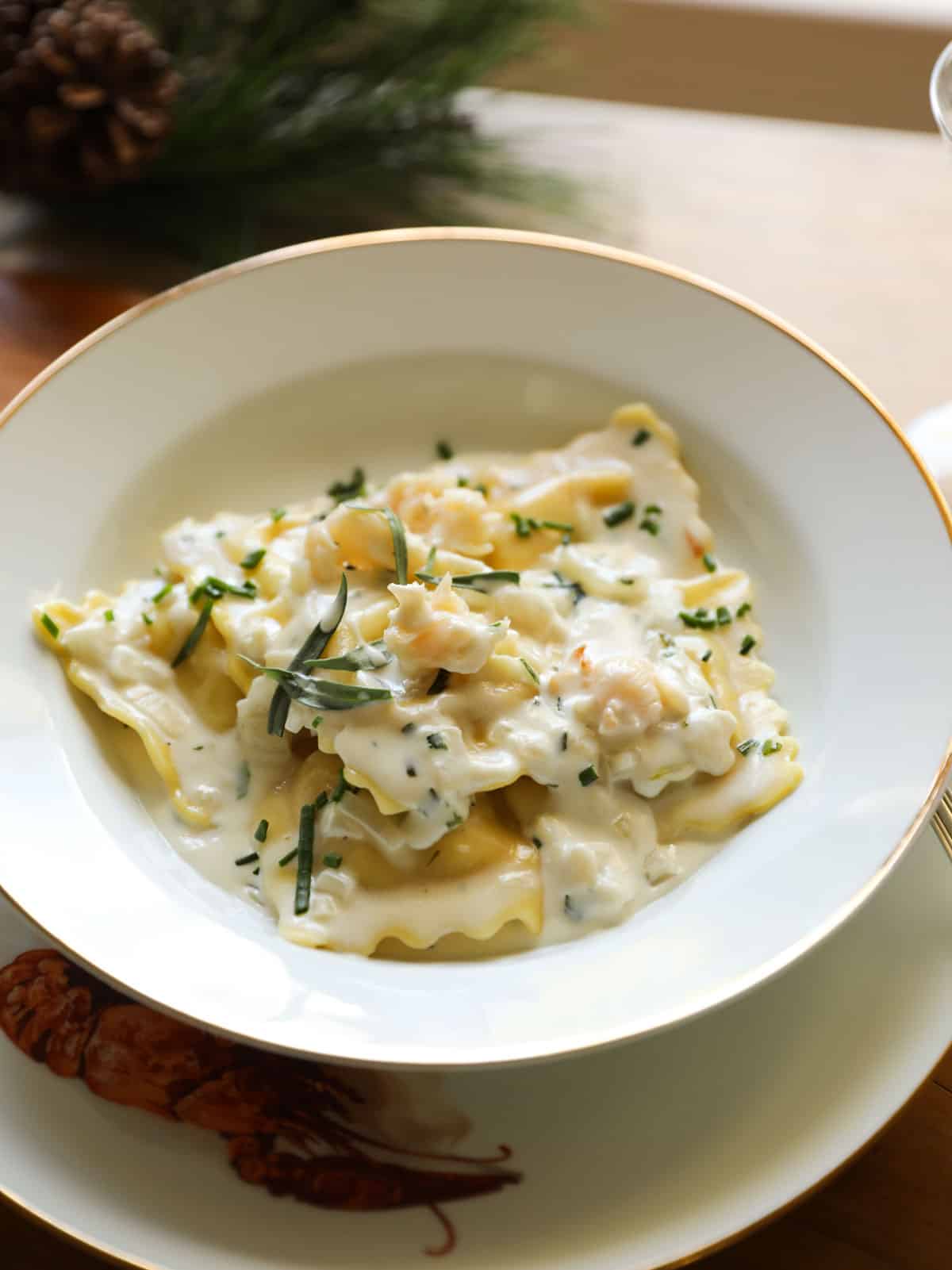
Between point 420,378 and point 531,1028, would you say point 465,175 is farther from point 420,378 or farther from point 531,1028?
point 531,1028

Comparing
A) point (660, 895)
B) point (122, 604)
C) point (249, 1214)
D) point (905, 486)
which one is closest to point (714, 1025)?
point (660, 895)

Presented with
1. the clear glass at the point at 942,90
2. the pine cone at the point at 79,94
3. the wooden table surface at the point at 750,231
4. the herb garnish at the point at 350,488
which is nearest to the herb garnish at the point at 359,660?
the herb garnish at the point at 350,488

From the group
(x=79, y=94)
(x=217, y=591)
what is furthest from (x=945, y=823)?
(x=79, y=94)

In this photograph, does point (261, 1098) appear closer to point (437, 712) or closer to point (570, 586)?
point (437, 712)

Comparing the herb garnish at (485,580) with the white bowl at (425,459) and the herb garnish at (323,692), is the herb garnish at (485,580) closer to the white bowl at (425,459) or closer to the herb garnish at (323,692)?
the herb garnish at (323,692)

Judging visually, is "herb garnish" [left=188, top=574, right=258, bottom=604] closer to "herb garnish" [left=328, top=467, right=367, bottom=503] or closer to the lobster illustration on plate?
"herb garnish" [left=328, top=467, right=367, bottom=503]

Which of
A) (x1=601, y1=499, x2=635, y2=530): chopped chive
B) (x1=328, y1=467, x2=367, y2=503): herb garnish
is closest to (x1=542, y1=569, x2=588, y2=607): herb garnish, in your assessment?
(x1=601, y1=499, x2=635, y2=530): chopped chive
